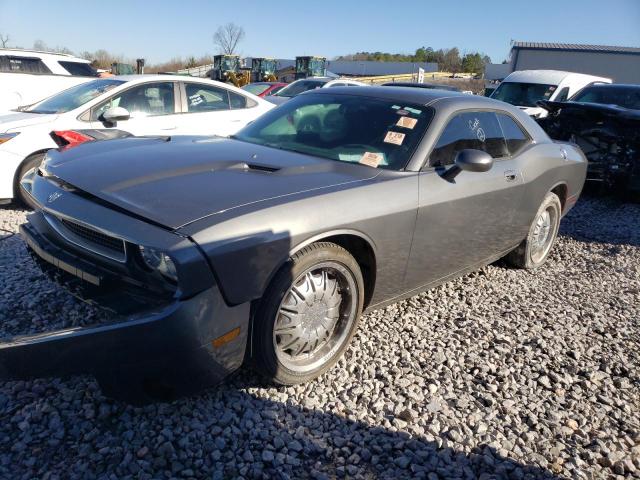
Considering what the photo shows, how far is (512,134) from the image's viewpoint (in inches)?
158

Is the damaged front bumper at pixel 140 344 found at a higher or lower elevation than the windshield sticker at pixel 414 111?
lower

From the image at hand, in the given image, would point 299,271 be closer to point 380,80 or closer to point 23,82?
point 23,82

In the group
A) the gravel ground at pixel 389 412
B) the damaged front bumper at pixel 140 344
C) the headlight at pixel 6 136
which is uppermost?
the headlight at pixel 6 136

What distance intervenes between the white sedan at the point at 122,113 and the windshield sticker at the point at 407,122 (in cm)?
336

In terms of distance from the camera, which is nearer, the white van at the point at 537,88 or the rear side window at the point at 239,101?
the rear side window at the point at 239,101

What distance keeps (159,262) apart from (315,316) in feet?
2.98

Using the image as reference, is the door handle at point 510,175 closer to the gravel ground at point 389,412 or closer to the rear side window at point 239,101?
the gravel ground at point 389,412

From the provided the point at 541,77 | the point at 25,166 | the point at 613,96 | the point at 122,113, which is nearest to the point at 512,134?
the point at 122,113

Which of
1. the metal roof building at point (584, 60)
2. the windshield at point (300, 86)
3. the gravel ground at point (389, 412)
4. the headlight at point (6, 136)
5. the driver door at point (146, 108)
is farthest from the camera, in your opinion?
the metal roof building at point (584, 60)

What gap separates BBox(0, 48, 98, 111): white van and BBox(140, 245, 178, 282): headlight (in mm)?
8405

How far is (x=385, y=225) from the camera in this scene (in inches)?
109

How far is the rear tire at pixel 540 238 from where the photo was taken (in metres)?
4.43

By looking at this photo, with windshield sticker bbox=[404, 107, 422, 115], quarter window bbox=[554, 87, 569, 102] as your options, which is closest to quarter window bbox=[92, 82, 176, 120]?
windshield sticker bbox=[404, 107, 422, 115]

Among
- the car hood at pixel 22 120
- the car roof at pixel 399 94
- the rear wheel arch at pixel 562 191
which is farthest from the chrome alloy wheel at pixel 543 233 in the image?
the car hood at pixel 22 120
